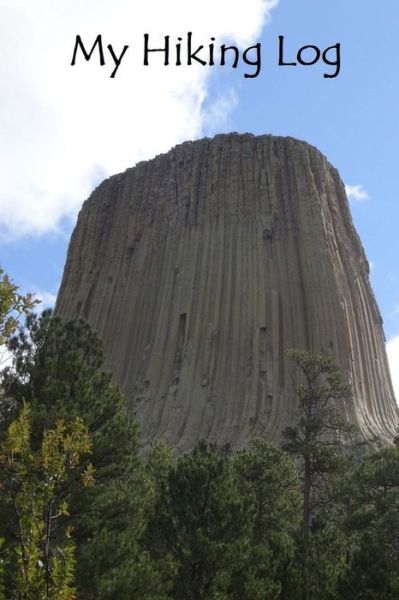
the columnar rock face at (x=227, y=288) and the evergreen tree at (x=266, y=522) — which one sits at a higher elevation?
the columnar rock face at (x=227, y=288)

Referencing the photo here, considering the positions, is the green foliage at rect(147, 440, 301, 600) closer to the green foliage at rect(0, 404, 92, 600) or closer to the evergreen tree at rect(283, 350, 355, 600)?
the evergreen tree at rect(283, 350, 355, 600)

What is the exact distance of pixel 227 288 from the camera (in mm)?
41188

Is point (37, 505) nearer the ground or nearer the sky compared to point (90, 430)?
nearer the ground

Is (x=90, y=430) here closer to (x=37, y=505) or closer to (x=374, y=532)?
(x=374, y=532)

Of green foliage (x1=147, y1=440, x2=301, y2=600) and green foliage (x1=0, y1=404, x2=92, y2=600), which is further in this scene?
green foliage (x1=147, y1=440, x2=301, y2=600)

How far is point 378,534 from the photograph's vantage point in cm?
1627

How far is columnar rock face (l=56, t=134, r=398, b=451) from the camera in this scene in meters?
37.3

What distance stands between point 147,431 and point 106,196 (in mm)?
20543

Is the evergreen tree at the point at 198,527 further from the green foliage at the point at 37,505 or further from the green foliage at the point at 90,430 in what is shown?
the green foliage at the point at 37,505

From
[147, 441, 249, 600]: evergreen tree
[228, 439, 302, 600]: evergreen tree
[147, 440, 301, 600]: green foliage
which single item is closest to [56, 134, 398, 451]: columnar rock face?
[228, 439, 302, 600]: evergreen tree

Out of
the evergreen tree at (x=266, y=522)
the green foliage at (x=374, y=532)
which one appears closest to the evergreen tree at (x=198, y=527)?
the evergreen tree at (x=266, y=522)

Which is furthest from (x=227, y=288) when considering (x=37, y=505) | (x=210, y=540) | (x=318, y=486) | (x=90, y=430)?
(x=37, y=505)

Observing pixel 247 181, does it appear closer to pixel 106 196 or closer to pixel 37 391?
pixel 106 196

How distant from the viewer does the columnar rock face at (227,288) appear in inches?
1469
